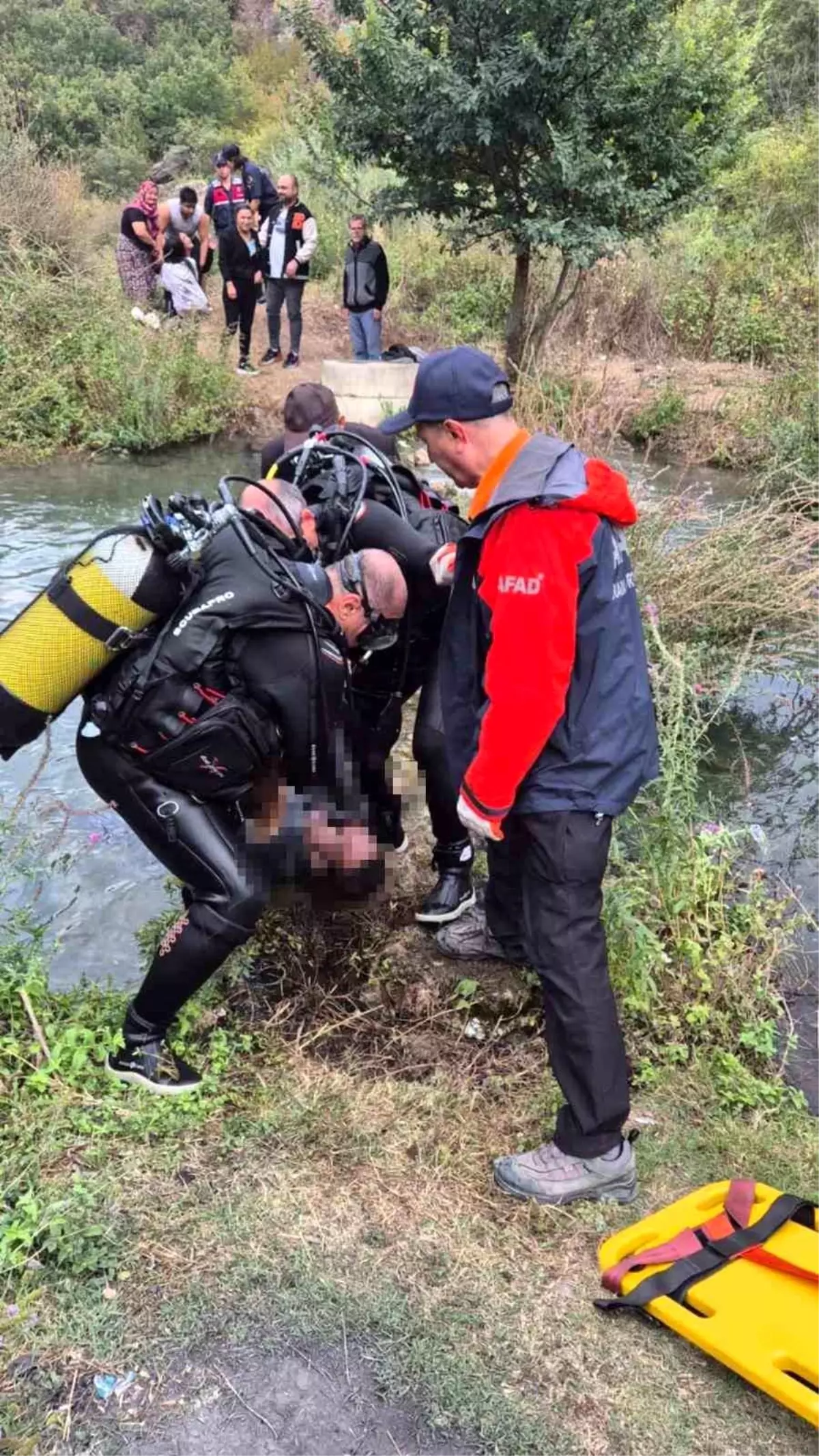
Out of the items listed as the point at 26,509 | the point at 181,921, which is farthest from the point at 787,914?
the point at 26,509

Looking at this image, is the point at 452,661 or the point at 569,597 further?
the point at 452,661

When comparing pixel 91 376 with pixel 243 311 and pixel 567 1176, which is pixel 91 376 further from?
pixel 567 1176

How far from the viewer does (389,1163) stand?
274 centimetres

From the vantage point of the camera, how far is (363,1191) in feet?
8.73

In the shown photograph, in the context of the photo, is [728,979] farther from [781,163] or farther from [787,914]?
[781,163]

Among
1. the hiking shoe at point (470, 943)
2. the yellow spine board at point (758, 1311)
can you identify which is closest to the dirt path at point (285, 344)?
the hiking shoe at point (470, 943)

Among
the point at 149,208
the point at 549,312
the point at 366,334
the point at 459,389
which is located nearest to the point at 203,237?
the point at 149,208

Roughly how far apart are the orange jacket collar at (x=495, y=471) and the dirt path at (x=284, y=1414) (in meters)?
1.95

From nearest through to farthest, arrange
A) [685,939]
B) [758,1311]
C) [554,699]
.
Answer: [758,1311], [554,699], [685,939]

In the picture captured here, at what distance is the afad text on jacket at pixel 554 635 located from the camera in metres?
2.32

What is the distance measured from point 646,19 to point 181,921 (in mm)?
10245

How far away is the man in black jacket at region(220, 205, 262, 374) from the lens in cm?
1176

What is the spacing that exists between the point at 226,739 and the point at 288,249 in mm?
10828

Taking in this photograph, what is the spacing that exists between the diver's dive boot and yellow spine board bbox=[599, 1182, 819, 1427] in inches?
48.8
